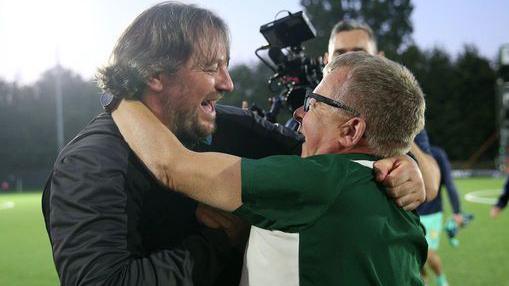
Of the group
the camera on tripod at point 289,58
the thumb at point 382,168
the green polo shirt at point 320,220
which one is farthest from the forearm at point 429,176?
the green polo shirt at point 320,220

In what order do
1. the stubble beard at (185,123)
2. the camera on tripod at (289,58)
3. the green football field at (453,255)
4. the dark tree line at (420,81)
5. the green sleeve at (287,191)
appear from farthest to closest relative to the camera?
1. the dark tree line at (420,81)
2. the green football field at (453,255)
3. the camera on tripod at (289,58)
4. the stubble beard at (185,123)
5. the green sleeve at (287,191)

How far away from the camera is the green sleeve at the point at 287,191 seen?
1686 mm

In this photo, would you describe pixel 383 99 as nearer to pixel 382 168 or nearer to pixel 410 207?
pixel 382 168

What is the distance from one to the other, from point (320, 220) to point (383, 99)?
449 millimetres

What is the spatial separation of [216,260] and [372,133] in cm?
66

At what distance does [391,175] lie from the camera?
187cm

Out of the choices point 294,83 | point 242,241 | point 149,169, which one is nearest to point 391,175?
point 242,241

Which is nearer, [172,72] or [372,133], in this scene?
[372,133]

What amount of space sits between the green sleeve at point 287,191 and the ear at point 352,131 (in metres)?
0.19

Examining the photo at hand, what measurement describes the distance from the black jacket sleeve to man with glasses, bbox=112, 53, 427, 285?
0.13m

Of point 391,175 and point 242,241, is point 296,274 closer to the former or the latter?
point 242,241

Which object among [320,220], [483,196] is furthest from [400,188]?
[483,196]

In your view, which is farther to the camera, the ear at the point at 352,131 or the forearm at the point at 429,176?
the forearm at the point at 429,176

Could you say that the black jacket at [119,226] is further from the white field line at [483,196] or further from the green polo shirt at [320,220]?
the white field line at [483,196]
